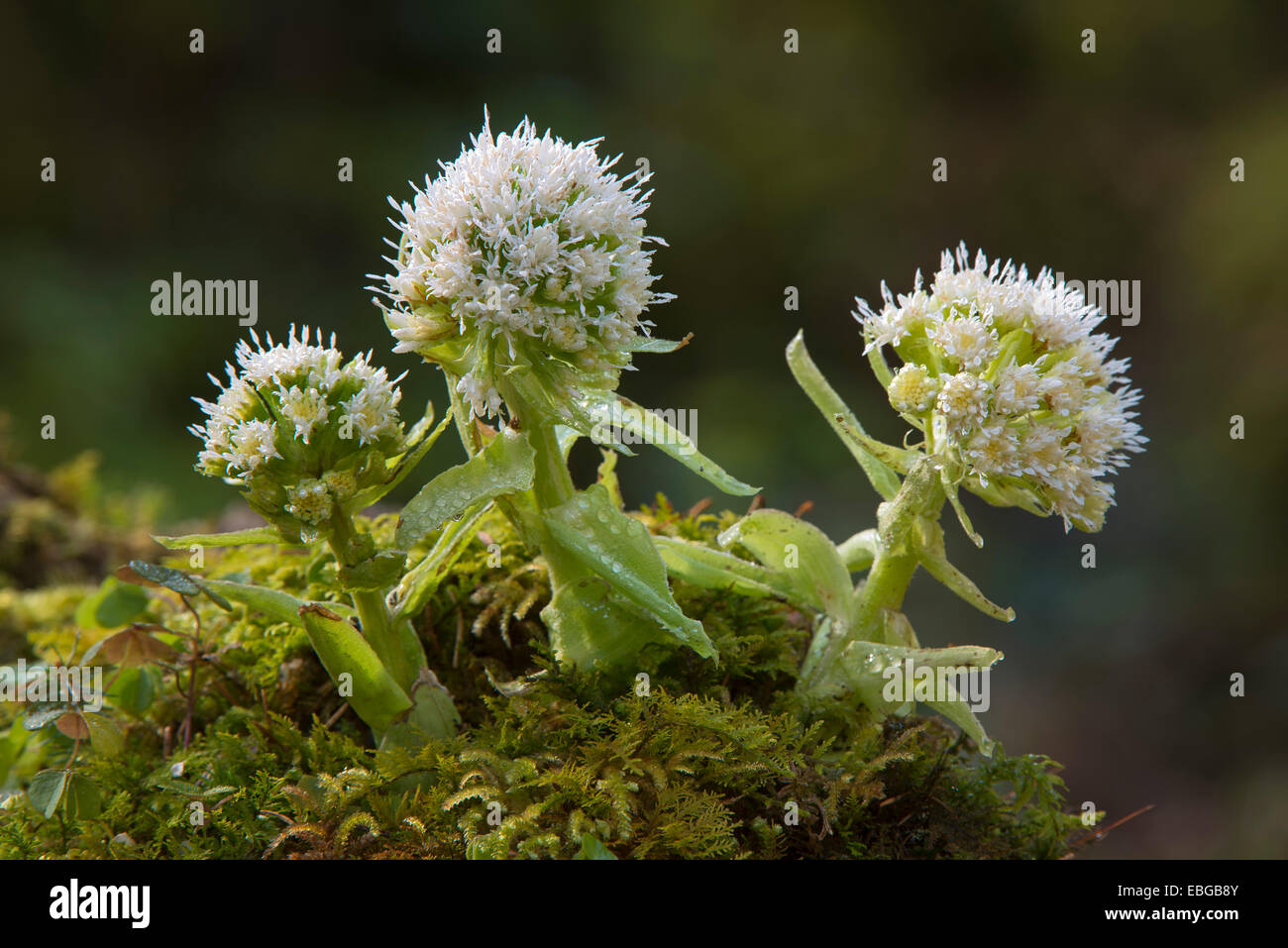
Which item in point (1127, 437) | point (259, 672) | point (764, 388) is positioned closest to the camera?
point (1127, 437)

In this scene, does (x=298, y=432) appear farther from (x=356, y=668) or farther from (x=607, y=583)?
(x=607, y=583)

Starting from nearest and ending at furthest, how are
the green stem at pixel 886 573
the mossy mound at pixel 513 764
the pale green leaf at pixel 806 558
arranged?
the mossy mound at pixel 513 764 < the green stem at pixel 886 573 < the pale green leaf at pixel 806 558

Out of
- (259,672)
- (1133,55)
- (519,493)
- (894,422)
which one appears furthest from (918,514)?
(1133,55)

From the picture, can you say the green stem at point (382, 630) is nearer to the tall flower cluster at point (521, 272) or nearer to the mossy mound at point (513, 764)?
the mossy mound at point (513, 764)

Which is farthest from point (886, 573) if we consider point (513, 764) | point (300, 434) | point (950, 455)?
point (300, 434)

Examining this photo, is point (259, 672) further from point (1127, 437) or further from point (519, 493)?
point (1127, 437)

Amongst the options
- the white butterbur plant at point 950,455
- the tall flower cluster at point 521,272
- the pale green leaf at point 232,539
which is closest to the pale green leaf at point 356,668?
the pale green leaf at point 232,539

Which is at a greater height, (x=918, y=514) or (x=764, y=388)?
(x=764, y=388)
